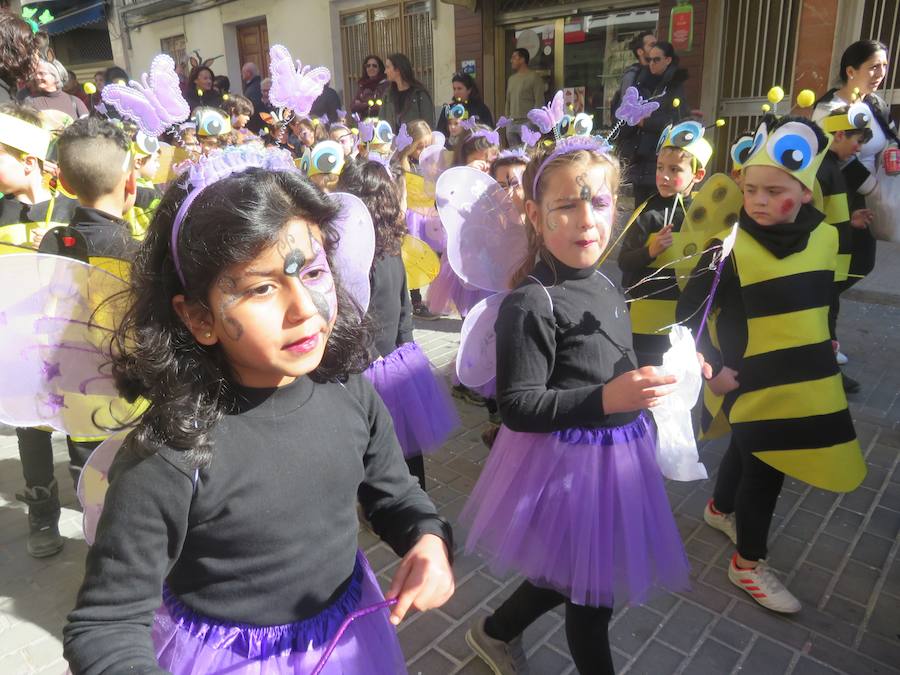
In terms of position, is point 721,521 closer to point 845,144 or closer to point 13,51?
point 845,144

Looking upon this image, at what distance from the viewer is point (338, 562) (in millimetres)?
1384

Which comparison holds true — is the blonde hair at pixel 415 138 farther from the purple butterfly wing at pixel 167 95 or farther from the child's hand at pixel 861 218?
the child's hand at pixel 861 218

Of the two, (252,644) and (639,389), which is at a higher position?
(639,389)

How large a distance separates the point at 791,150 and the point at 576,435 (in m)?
1.40

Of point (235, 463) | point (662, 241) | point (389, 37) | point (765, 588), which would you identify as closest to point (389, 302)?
point (662, 241)

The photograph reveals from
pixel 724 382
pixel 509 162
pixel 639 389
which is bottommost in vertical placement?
pixel 724 382

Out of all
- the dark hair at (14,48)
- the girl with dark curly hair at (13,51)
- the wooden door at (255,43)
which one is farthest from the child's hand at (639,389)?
the wooden door at (255,43)

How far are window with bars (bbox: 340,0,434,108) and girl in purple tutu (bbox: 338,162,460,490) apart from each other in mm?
8876

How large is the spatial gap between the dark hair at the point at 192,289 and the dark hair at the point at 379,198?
1650 millimetres

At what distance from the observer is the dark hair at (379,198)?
2980 mm

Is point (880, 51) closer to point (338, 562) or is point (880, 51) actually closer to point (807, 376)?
point (807, 376)

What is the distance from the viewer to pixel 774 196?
2.45 meters

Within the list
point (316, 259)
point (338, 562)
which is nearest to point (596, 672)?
point (338, 562)

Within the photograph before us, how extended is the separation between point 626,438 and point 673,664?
0.97 m
